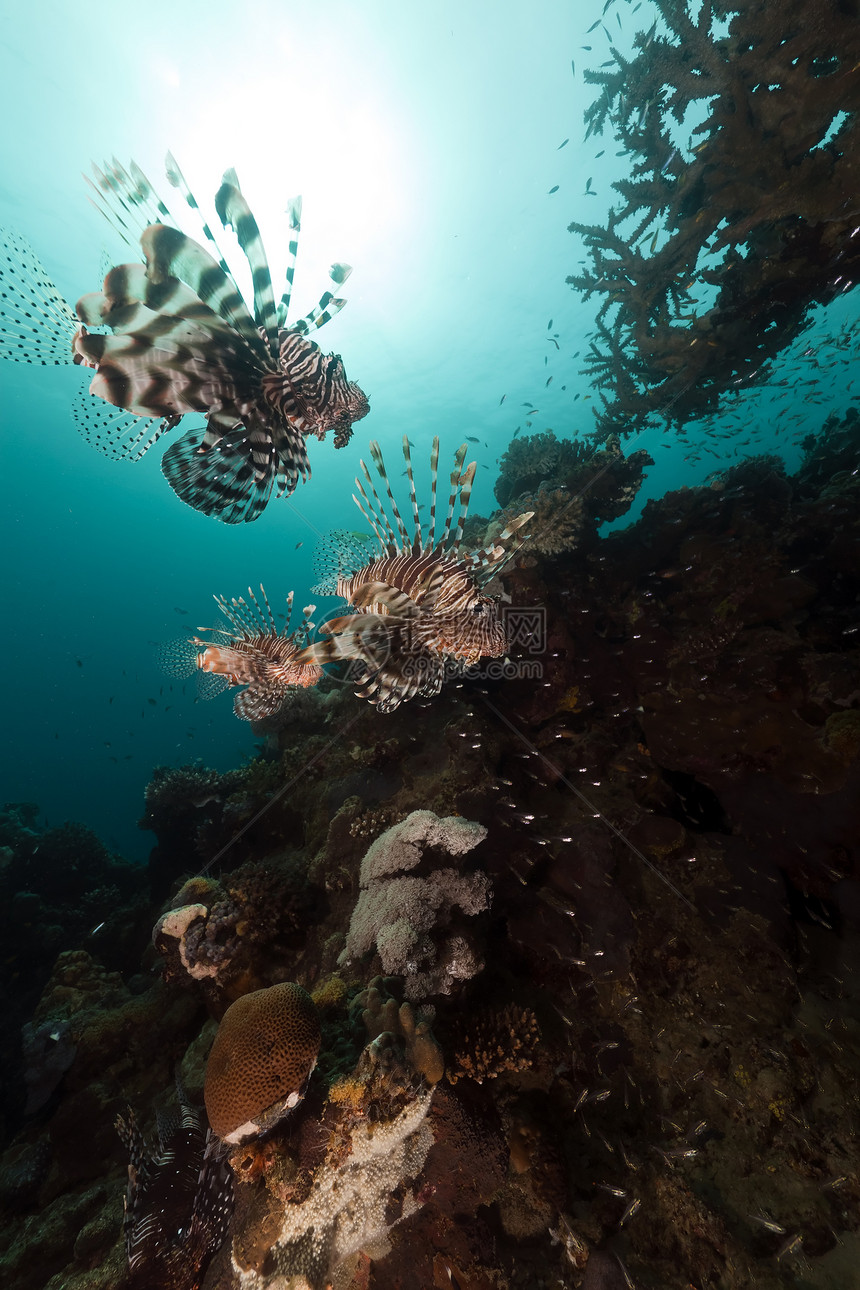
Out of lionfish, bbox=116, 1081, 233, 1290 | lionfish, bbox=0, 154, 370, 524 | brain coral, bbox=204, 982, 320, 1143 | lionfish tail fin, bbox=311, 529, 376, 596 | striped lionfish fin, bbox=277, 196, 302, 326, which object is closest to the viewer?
lionfish, bbox=0, 154, 370, 524

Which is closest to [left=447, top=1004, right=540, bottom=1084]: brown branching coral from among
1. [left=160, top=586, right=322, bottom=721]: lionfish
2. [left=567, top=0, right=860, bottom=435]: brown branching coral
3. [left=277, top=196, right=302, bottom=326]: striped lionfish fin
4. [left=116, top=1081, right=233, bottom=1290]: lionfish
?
[left=116, top=1081, right=233, bottom=1290]: lionfish

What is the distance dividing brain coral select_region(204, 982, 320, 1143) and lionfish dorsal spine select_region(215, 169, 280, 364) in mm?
4211

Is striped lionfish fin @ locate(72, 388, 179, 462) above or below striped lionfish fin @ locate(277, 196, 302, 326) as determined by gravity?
below

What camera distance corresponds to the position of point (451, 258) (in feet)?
66.8

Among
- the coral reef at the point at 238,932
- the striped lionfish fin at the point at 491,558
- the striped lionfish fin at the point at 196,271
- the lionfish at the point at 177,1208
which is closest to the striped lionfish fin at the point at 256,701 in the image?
the coral reef at the point at 238,932

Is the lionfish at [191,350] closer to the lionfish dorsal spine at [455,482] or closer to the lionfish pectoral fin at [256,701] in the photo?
the lionfish dorsal spine at [455,482]

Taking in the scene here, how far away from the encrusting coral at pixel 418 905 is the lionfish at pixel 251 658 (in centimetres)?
222

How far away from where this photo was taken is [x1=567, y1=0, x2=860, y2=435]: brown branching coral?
5074 millimetres

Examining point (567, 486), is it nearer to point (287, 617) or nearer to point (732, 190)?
point (732, 190)

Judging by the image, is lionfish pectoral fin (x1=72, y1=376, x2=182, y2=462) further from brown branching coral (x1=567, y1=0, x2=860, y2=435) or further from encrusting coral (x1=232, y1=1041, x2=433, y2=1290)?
brown branching coral (x1=567, y1=0, x2=860, y2=435)

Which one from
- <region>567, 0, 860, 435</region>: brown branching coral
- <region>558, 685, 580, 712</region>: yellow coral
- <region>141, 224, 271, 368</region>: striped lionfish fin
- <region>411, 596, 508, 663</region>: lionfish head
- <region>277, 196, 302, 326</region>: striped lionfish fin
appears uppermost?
<region>567, 0, 860, 435</region>: brown branching coral

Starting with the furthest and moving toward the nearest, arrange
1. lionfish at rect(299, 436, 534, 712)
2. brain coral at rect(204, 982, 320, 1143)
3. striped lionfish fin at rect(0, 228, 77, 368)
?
lionfish at rect(299, 436, 534, 712) → brain coral at rect(204, 982, 320, 1143) → striped lionfish fin at rect(0, 228, 77, 368)

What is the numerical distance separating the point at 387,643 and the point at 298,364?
6.18 ft

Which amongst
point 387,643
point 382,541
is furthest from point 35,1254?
point 382,541
